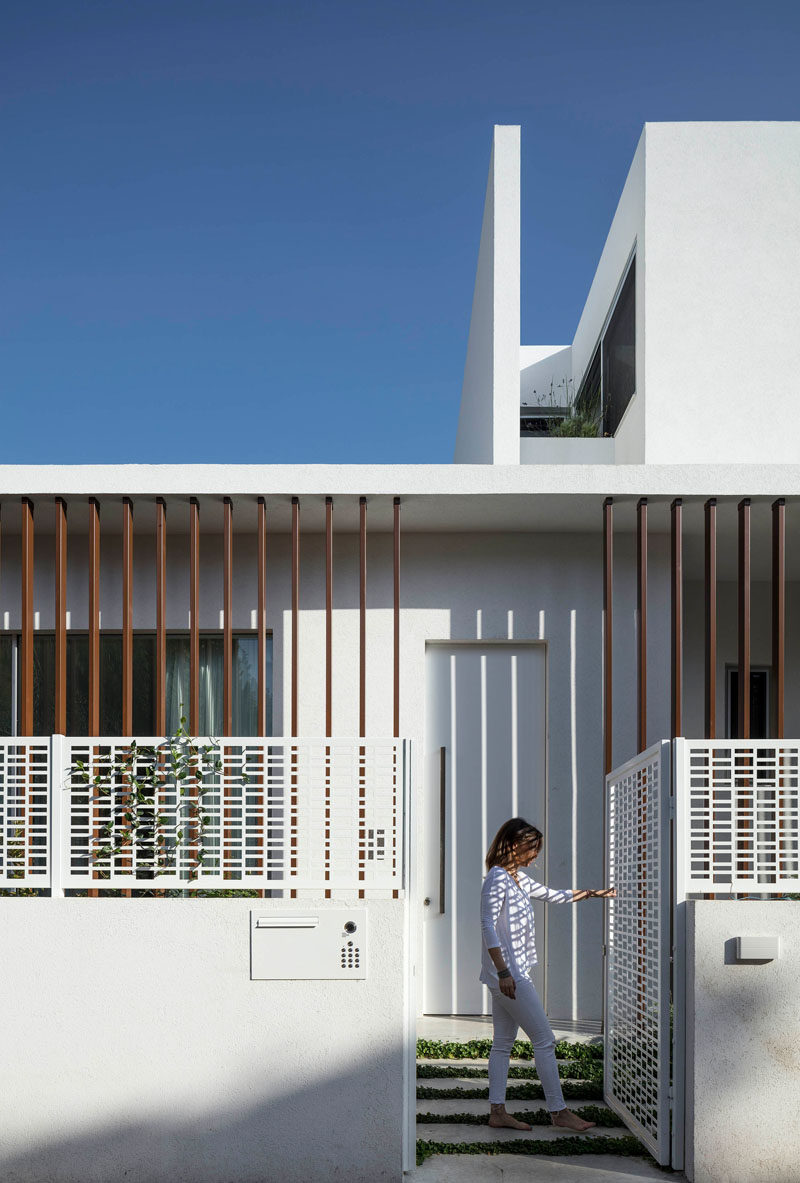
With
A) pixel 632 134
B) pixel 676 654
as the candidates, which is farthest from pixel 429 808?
pixel 632 134

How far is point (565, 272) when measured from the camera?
14.5 metres

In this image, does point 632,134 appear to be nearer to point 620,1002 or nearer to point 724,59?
point 724,59

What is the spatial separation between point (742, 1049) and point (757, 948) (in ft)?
1.52

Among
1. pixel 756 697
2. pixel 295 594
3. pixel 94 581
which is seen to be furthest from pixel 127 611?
pixel 756 697

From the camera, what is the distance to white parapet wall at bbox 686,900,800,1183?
5.27 m

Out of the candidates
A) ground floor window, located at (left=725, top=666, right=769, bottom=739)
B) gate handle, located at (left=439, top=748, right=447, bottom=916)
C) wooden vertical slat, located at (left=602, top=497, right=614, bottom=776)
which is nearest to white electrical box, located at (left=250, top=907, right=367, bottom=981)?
wooden vertical slat, located at (left=602, top=497, right=614, bottom=776)

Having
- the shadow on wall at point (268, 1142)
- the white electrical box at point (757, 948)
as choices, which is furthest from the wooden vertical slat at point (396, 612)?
the white electrical box at point (757, 948)

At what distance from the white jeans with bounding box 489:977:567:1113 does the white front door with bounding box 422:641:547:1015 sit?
2303 millimetres

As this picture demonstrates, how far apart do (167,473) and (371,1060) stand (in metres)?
3.99

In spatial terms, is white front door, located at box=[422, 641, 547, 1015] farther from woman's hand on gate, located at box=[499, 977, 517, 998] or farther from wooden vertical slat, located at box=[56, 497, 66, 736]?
wooden vertical slat, located at box=[56, 497, 66, 736]

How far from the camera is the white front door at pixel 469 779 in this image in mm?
8383

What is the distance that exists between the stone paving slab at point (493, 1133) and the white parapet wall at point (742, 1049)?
0.71 meters

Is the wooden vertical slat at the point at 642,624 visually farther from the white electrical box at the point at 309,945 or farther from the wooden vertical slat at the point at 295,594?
the white electrical box at the point at 309,945

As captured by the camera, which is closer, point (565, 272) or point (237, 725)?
point (237, 725)
